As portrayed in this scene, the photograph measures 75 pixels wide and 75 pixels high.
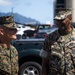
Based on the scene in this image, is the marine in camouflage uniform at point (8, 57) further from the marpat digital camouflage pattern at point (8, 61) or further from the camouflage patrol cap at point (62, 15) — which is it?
the camouflage patrol cap at point (62, 15)

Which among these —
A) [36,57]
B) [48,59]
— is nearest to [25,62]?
[36,57]

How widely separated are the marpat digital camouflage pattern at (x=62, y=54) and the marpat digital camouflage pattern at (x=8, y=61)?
0.44 meters

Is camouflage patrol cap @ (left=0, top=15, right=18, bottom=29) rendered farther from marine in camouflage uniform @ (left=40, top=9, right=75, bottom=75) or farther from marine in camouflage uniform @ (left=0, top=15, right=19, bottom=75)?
marine in camouflage uniform @ (left=40, top=9, right=75, bottom=75)

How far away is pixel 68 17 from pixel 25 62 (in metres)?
5.96

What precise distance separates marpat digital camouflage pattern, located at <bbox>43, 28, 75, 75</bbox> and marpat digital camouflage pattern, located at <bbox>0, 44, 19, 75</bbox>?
443 mm

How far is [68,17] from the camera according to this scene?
4.41m

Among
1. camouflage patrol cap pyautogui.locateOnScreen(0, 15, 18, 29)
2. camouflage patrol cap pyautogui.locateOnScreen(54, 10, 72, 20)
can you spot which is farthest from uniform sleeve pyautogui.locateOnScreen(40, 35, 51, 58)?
camouflage patrol cap pyautogui.locateOnScreen(0, 15, 18, 29)

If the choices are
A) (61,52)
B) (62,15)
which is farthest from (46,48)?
(62,15)

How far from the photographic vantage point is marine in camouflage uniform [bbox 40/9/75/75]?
14.1 ft

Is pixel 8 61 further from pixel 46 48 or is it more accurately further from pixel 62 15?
pixel 62 15

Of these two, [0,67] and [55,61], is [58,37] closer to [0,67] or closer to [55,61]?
[55,61]

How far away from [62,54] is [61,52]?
27 mm

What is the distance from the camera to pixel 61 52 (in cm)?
433

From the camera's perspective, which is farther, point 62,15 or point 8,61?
point 62,15
